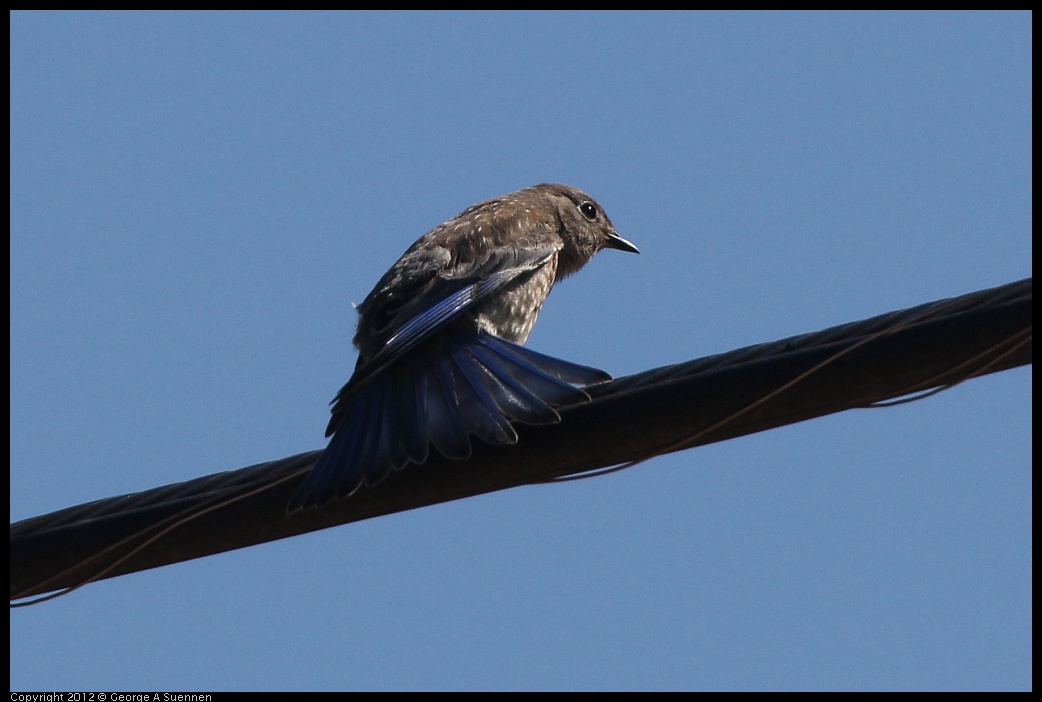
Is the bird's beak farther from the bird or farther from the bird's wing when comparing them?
the bird's wing

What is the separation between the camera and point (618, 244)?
8.02 meters

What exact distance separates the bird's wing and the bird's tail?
6cm

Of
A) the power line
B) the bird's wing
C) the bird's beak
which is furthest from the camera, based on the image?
the bird's beak

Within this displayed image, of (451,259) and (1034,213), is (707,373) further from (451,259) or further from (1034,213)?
(451,259)

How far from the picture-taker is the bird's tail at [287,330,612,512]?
417cm

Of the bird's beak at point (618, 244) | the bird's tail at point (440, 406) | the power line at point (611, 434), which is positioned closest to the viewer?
the power line at point (611, 434)

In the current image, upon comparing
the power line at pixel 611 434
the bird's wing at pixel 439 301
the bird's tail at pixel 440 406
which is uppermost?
the bird's wing at pixel 439 301

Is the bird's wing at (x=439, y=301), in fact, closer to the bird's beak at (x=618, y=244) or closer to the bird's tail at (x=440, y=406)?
the bird's tail at (x=440, y=406)

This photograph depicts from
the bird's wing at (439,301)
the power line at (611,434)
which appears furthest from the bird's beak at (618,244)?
the power line at (611,434)

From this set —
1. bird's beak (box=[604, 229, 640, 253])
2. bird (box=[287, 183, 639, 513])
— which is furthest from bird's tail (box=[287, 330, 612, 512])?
bird's beak (box=[604, 229, 640, 253])

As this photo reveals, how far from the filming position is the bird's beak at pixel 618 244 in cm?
798

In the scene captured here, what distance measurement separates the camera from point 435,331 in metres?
5.36

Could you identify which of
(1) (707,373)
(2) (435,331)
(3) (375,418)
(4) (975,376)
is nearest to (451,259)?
(2) (435,331)

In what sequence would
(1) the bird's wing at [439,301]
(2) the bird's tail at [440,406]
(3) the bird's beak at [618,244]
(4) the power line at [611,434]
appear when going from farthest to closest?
(3) the bird's beak at [618,244]
(1) the bird's wing at [439,301]
(2) the bird's tail at [440,406]
(4) the power line at [611,434]
